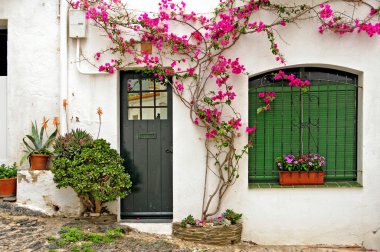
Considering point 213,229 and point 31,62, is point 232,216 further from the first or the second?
point 31,62

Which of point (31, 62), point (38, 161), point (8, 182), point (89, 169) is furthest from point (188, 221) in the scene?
point (31, 62)

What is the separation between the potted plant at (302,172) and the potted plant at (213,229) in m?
0.94

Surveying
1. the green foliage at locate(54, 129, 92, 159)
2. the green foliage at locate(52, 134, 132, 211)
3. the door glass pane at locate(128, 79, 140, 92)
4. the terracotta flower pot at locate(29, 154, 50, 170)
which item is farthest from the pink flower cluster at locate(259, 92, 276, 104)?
the terracotta flower pot at locate(29, 154, 50, 170)

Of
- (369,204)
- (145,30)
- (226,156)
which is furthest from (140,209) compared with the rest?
(369,204)

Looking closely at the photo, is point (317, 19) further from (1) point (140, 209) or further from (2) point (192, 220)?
(1) point (140, 209)

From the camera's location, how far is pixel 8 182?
Answer: 545cm

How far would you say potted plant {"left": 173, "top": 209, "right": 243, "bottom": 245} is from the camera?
202 inches

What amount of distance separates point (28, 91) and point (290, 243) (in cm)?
469

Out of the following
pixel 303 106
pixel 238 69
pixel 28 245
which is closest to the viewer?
pixel 28 245

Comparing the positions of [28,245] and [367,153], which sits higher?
[367,153]

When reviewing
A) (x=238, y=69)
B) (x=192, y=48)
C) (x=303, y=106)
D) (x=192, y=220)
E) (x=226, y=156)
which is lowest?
(x=192, y=220)

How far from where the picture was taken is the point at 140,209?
571 centimetres

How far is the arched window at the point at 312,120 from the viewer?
18.2 ft

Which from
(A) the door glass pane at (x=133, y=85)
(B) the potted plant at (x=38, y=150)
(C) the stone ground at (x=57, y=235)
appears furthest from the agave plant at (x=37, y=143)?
(A) the door glass pane at (x=133, y=85)
